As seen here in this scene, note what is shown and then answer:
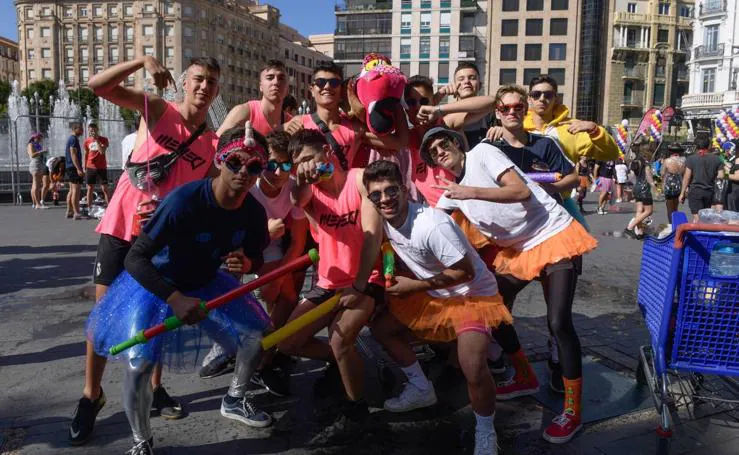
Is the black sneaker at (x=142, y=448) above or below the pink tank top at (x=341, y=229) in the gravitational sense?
below

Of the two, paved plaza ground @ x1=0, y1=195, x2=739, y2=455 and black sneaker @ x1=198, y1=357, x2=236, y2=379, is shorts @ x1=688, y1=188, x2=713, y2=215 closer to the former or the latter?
paved plaza ground @ x1=0, y1=195, x2=739, y2=455

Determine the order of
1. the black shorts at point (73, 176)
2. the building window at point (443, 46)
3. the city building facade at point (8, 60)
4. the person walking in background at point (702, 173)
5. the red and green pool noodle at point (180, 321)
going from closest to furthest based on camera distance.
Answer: the red and green pool noodle at point (180, 321) < the person walking in background at point (702, 173) < the black shorts at point (73, 176) < the building window at point (443, 46) < the city building facade at point (8, 60)

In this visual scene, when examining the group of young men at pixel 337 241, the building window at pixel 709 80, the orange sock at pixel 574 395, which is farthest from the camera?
the building window at pixel 709 80

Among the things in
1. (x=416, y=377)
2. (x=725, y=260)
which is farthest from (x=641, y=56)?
(x=416, y=377)

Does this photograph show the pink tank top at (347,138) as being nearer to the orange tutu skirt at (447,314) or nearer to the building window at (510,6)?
the orange tutu skirt at (447,314)

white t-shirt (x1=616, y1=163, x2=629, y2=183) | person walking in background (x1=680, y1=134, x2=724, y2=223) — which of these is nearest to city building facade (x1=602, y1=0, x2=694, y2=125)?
white t-shirt (x1=616, y1=163, x2=629, y2=183)

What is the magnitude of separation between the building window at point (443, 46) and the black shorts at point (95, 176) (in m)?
54.7

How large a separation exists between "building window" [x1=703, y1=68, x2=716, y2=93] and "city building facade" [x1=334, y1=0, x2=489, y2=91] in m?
20.6

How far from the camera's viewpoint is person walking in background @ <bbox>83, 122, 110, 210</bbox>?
12.1 metres

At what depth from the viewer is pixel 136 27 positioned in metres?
87.2

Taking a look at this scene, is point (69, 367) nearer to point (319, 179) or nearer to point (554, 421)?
point (319, 179)

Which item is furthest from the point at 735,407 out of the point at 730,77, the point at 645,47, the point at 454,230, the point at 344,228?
the point at 645,47

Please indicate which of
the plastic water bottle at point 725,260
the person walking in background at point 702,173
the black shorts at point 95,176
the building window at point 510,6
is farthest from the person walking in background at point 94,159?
the building window at point 510,6

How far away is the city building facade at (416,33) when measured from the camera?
62.8 meters
